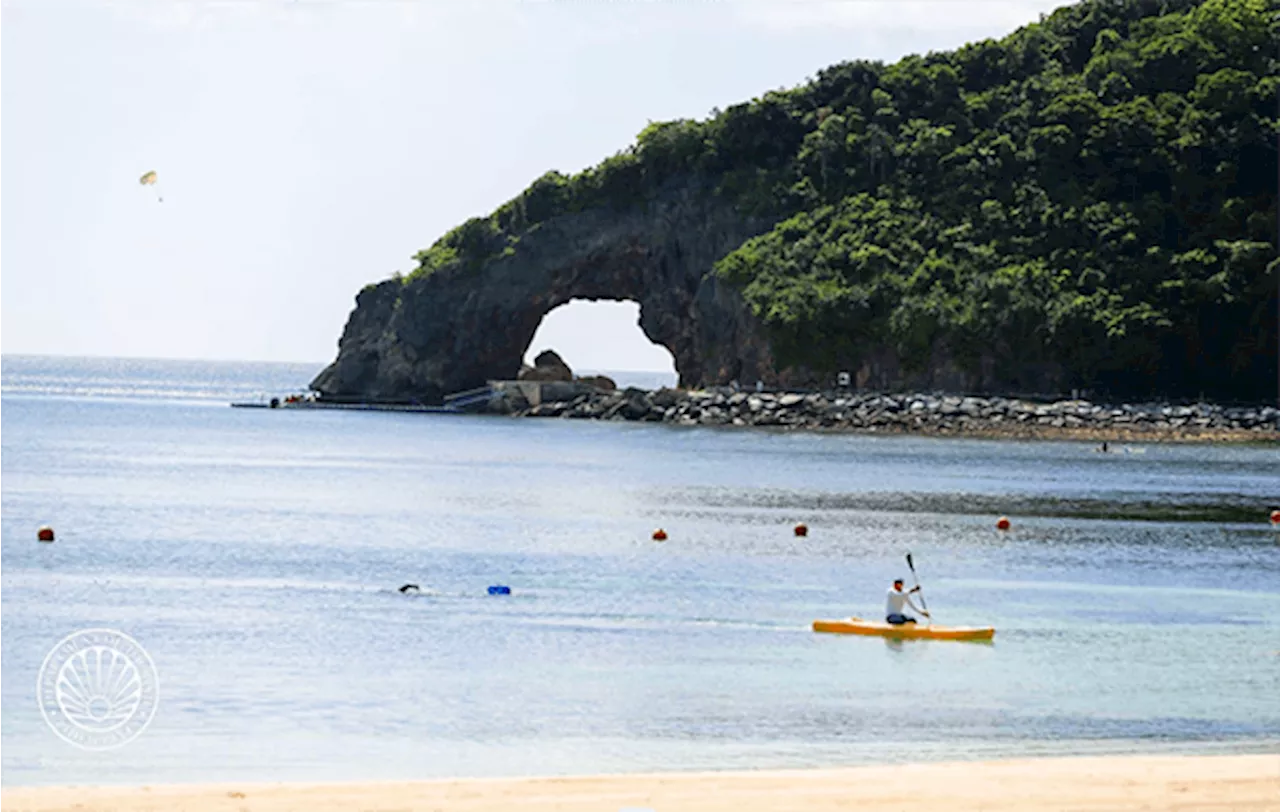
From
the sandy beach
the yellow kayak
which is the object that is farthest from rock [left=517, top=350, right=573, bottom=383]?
the sandy beach

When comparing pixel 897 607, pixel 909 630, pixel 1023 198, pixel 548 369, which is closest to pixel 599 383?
pixel 548 369

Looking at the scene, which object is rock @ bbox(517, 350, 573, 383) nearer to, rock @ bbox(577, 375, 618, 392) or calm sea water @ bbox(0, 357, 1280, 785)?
rock @ bbox(577, 375, 618, 392)

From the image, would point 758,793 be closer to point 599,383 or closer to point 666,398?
point 666,398

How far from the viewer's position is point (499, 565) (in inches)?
1705

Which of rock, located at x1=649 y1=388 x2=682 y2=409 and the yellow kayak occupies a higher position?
rock, located at x1=649 y1=388 x2=682 y2=409

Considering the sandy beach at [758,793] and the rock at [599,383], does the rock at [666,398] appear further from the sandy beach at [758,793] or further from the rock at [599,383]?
the sandy beach at [758,793]

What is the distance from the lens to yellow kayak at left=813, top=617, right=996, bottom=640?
32.4m

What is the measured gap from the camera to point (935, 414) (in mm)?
106000

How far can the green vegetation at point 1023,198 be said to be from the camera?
10888 centimetres

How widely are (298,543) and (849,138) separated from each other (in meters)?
84.3

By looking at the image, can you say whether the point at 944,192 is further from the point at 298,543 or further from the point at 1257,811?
the point at 1257,811

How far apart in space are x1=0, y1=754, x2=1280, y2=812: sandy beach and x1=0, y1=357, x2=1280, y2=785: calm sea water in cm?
264

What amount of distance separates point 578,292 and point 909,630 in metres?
102

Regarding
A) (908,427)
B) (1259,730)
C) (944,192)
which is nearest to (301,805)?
(1259,730)
